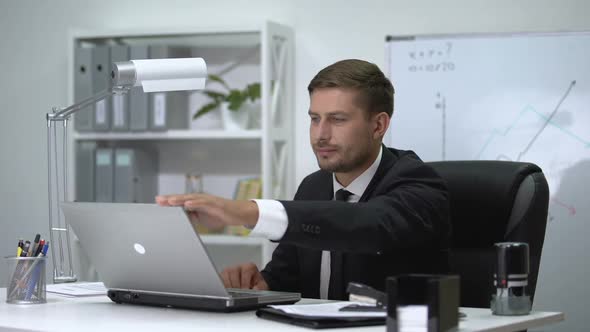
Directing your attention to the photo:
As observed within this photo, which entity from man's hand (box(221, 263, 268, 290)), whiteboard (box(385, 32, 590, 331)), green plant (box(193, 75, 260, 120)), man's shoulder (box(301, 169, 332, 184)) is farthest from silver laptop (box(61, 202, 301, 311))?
green plant (box(193, 75, 260, 120))

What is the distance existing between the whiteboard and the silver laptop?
5.85 ft

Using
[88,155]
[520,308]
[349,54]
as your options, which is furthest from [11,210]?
[520,308]

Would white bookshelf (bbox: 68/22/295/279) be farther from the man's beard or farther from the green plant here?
the man's beard

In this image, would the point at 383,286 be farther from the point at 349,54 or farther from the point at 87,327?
the point at 349,54

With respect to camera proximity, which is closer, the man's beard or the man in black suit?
the man in black suit

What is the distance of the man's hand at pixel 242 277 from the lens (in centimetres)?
208

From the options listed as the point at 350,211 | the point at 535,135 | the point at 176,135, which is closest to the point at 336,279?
the point at 350,211

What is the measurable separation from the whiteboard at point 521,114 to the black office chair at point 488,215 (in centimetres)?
123

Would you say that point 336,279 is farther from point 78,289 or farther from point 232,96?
point 232,96

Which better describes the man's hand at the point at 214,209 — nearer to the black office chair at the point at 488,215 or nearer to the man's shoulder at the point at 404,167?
the man's shoulder at the point at 404,167

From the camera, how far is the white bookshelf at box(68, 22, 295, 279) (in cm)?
362

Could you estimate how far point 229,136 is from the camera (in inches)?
145

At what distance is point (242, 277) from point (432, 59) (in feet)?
5.52

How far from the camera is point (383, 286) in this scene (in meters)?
1.96
